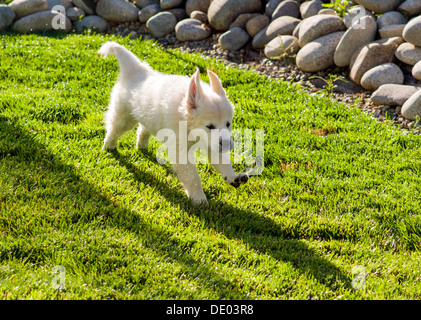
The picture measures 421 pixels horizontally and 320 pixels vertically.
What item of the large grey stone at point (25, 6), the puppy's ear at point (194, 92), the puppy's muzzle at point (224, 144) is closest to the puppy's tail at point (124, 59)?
the puppy's ear at point (194, 92)

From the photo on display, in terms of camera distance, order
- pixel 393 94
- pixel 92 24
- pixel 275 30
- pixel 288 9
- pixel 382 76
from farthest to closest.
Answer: pixel 92 24
pixel 288 9
pixel 275 30
pixel 382 76
pixel 393 94

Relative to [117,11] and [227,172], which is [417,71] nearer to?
[227,172]

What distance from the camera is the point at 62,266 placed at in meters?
2.68

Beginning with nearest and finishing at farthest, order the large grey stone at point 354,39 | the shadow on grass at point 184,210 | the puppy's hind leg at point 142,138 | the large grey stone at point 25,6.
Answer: the shadow on grass at point 184,210, the puppy's hind leg at point 142,138, the large grey stone at point 354,39, the large grey stone at point 25,6

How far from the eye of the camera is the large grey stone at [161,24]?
783 cm

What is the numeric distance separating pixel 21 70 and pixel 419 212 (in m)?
5.08

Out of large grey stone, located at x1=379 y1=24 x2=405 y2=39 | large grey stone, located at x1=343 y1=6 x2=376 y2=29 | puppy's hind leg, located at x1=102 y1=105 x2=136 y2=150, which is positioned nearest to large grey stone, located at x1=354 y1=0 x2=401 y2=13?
large grey stone, located at x1=343 y1=6 x2=376 y2=29

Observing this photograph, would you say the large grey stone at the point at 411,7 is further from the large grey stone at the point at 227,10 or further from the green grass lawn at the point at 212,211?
the large grey stone at the point at 227,10

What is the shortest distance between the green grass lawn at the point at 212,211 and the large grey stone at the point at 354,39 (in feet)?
3.13

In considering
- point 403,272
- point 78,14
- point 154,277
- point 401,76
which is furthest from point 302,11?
point 154,277

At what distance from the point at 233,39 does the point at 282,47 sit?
985 mm

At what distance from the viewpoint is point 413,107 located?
16.1ft

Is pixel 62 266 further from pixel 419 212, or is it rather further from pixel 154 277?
pixel 419 212

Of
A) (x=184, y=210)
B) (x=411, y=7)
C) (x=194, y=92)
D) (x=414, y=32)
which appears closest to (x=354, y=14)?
(x=411, y=7)
